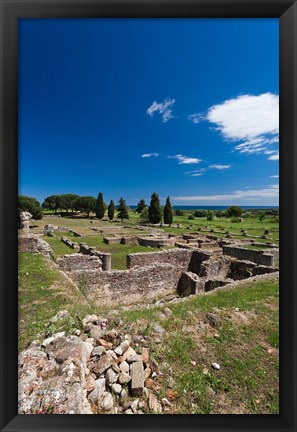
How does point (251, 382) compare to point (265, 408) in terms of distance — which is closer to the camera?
point (265, 408)

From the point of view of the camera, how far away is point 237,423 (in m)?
1.89

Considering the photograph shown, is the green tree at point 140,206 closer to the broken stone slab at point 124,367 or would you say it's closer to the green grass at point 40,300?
the green grass at point 40,300

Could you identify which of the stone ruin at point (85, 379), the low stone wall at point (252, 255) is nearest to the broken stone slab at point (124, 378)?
the stone ruin at point (85, 379)

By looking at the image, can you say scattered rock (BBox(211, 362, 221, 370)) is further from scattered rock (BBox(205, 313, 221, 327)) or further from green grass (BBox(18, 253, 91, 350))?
green grass (BBox(18, 253, 91, 350))

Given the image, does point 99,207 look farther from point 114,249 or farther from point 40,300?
point 40,300

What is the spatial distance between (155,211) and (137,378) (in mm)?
29343

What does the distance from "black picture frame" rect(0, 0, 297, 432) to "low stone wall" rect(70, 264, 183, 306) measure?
170 inches

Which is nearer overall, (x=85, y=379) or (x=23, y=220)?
(x=85, y=379)

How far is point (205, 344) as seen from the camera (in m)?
2.74

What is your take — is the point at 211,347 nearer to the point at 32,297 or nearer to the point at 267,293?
the point at 267,293
